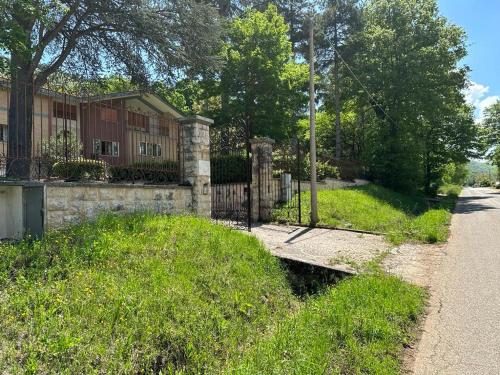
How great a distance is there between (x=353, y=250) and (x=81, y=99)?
20.2 ft

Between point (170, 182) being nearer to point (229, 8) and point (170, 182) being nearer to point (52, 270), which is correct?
point (52, 270)

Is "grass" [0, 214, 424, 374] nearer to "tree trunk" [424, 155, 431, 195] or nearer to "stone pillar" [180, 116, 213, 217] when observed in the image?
"stone pillar" [180, 116, 213, 217]

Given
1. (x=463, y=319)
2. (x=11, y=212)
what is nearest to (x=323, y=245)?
(x=463, y=319)

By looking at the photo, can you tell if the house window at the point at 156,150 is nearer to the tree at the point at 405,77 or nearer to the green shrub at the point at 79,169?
the green shrub at the point at 79,169

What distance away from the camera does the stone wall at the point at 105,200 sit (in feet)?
18.0

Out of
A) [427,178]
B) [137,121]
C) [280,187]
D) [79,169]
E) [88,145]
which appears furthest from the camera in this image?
[427,178]

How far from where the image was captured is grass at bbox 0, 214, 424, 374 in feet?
10.1

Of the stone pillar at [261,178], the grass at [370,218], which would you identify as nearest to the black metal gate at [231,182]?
the stone pillar at [261,178]

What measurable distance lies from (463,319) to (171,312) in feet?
11.1

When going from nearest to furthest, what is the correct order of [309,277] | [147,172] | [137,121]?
1. [309,277]
2. [147,172]
3. [137,121]

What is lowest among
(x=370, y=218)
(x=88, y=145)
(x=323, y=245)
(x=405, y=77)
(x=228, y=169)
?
(x=323, y=245)

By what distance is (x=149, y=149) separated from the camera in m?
8.44

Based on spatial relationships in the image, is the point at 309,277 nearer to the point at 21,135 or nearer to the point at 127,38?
the point at 21,135

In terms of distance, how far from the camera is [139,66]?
42.9 feet
